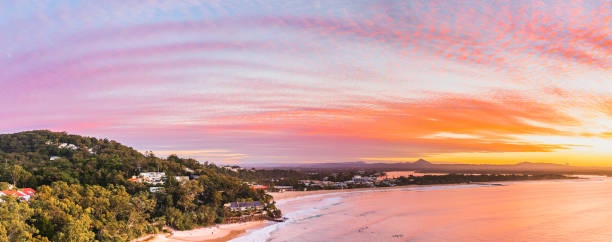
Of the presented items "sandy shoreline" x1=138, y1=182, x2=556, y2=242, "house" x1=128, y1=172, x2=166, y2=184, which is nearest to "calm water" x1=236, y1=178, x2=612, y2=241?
"sandy shoreline" x1=138, y1=182, x2=556, y2=242

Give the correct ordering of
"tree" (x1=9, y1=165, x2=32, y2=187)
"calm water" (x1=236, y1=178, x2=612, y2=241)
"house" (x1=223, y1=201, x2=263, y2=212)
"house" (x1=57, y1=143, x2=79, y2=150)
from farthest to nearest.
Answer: "house" (x1=57, y1=143, x2=79, y2=150) < "tree" (x1=9, y1=165, x2=32, y2=187) < "house" (x1=223, y1=201, x2=263, y2=212) < "calm water" (x1=236, y1=178, x2=612, y2=241)

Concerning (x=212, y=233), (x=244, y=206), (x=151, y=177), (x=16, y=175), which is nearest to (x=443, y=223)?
(x=244, y=206)

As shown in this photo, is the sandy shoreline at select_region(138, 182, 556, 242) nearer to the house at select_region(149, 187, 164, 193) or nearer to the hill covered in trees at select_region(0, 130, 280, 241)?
the hill covered in trees at select_region(0, 130, 280, 241)

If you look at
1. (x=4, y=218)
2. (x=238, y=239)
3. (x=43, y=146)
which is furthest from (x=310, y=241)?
(x=43, y=146)

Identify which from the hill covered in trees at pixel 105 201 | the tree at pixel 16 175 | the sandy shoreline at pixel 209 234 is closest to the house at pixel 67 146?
the hill covered in trees at pixel 105 201

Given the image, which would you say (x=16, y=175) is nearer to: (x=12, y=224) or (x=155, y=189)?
(x=155, y=189)

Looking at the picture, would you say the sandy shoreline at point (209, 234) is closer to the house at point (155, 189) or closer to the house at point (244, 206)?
the house at point (244, 206)

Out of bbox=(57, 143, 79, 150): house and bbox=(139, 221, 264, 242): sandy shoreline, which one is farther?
bbox=(57, 143, 79, 150): house
